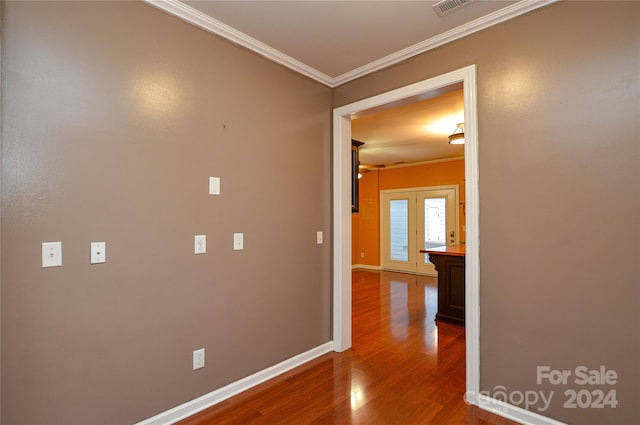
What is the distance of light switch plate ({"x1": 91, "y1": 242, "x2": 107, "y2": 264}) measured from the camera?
5.76 feet

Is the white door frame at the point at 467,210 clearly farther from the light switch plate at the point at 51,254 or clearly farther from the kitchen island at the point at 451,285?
the light switch plate at the point at 51,254

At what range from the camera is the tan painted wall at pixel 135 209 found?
1.58m

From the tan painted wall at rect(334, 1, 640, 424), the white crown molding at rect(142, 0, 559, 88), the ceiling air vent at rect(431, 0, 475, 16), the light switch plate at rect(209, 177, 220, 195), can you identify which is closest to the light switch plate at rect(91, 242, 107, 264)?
the light switch plate at rect(209, 177, 220, 195)

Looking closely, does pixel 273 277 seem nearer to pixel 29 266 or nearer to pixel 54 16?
pixel 29 266

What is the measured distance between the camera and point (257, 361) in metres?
2.55

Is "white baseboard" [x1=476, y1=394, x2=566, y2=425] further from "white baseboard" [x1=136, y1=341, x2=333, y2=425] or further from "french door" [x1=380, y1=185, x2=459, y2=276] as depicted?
"french door" [x1=380, y1=185, x2=459, y2=276]

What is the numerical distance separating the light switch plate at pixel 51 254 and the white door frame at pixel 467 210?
7.11 feet

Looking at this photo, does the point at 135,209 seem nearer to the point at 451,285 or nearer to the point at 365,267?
the point at 451,285

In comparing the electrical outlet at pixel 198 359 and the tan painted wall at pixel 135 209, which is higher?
the tan painted wall at pixel 135 209

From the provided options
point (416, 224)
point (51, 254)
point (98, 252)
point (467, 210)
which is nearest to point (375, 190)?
point (416, 224)

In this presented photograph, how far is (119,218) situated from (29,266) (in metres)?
0.45

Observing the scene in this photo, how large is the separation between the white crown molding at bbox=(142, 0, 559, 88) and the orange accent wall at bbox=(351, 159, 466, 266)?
5151 mm

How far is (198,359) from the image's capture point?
220 centimetres

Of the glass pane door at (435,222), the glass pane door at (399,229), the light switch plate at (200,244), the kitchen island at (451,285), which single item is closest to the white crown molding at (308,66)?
the light switch plate at (200,244)
